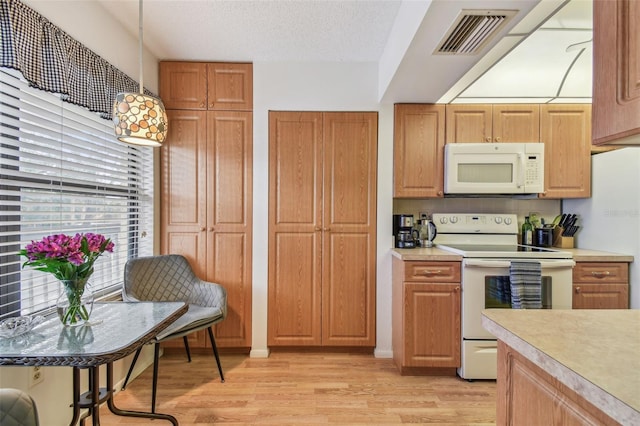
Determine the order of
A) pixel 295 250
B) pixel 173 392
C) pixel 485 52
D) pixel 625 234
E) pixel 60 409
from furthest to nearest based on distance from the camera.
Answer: pixel 295 250, pixel 625 234, pixel 173 392, pixel 485 52, pixel 60 409

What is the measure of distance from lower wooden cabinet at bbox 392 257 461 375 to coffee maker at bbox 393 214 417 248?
354mm

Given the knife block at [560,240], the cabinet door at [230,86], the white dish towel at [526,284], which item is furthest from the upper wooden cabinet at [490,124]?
the cabinet door at [230,86]

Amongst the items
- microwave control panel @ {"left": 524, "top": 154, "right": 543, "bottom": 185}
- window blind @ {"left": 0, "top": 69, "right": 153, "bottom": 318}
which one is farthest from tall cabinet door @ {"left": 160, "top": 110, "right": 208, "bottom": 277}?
microwave control panel @ {"left": 524, "top": 154, "right": 543, "bottom": 185}

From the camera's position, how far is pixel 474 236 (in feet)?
9.37

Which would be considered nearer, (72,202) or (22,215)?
(22,215)

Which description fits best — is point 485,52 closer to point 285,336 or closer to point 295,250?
point 295,250

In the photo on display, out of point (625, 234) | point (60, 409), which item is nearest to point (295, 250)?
point (60, 409)

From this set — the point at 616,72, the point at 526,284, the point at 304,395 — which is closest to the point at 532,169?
the point at 526,284

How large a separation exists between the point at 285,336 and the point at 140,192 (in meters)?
1.68

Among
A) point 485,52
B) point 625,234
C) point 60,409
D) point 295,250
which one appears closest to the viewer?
point 60,409

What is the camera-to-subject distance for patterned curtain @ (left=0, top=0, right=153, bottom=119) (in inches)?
52.8

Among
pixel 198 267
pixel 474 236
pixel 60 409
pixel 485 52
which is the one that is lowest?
pixel 60 409

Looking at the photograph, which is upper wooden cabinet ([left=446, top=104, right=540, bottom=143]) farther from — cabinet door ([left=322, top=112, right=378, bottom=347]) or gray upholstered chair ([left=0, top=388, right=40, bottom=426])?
gray upholstered chair ([left=0, top=388, right=40, bottom=426])

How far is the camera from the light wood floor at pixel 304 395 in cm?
190
